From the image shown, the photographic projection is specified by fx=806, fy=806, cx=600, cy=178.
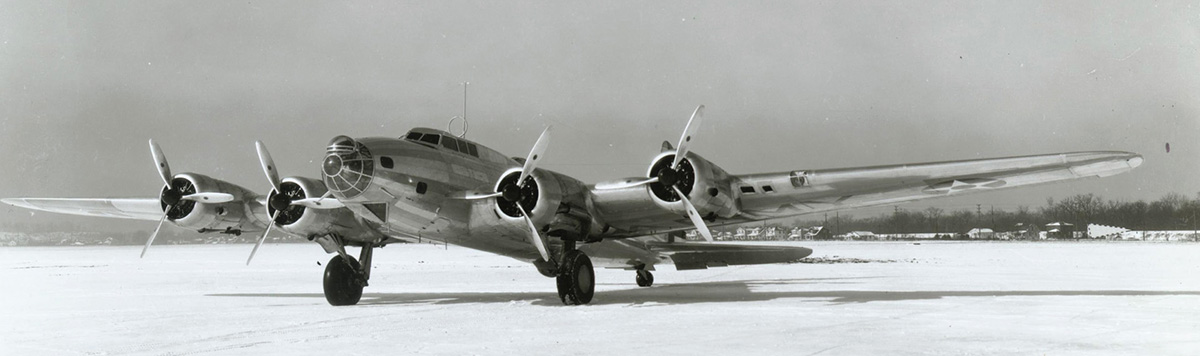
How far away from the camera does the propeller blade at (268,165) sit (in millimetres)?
14297

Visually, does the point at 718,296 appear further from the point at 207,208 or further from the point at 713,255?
the point at 207,208

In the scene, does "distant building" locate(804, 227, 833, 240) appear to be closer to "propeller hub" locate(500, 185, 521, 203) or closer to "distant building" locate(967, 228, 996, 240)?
"distant building" locate(967, 228, 996, 240)

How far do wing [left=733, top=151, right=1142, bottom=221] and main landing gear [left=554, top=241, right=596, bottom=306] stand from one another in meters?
2.89

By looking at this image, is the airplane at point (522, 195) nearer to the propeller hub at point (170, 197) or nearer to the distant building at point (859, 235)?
the propeller hub at point (170, 197)

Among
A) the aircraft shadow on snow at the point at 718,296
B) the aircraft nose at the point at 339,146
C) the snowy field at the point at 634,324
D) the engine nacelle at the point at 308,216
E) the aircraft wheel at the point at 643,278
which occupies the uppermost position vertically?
the aircraft nose at the point at 339,146

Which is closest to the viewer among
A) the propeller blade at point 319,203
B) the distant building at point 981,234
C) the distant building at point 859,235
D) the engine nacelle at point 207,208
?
the propeller blade at point 319,203

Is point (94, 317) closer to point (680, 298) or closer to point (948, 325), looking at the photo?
point (680, 298)

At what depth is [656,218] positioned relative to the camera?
1425 cm

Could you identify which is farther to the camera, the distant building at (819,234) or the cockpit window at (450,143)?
the distant building at (819,234)

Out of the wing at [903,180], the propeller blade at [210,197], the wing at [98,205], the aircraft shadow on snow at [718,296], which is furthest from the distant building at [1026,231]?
the propeller blade at [210,197]

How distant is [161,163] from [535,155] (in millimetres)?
7369

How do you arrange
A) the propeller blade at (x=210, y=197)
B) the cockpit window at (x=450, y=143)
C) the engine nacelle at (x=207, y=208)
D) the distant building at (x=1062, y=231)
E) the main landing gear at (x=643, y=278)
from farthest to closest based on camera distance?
the distant building at (x=1062, y=231) < the main landing gear at (x=643, y=278) < the engine nacelle at (x=207, y=208) < the propeller blade at (x=210, y=197) < the cockpit window at (x=450, y=143)

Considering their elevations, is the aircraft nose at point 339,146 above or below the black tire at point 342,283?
above

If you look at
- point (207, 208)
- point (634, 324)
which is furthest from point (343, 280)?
point (634, 324)
